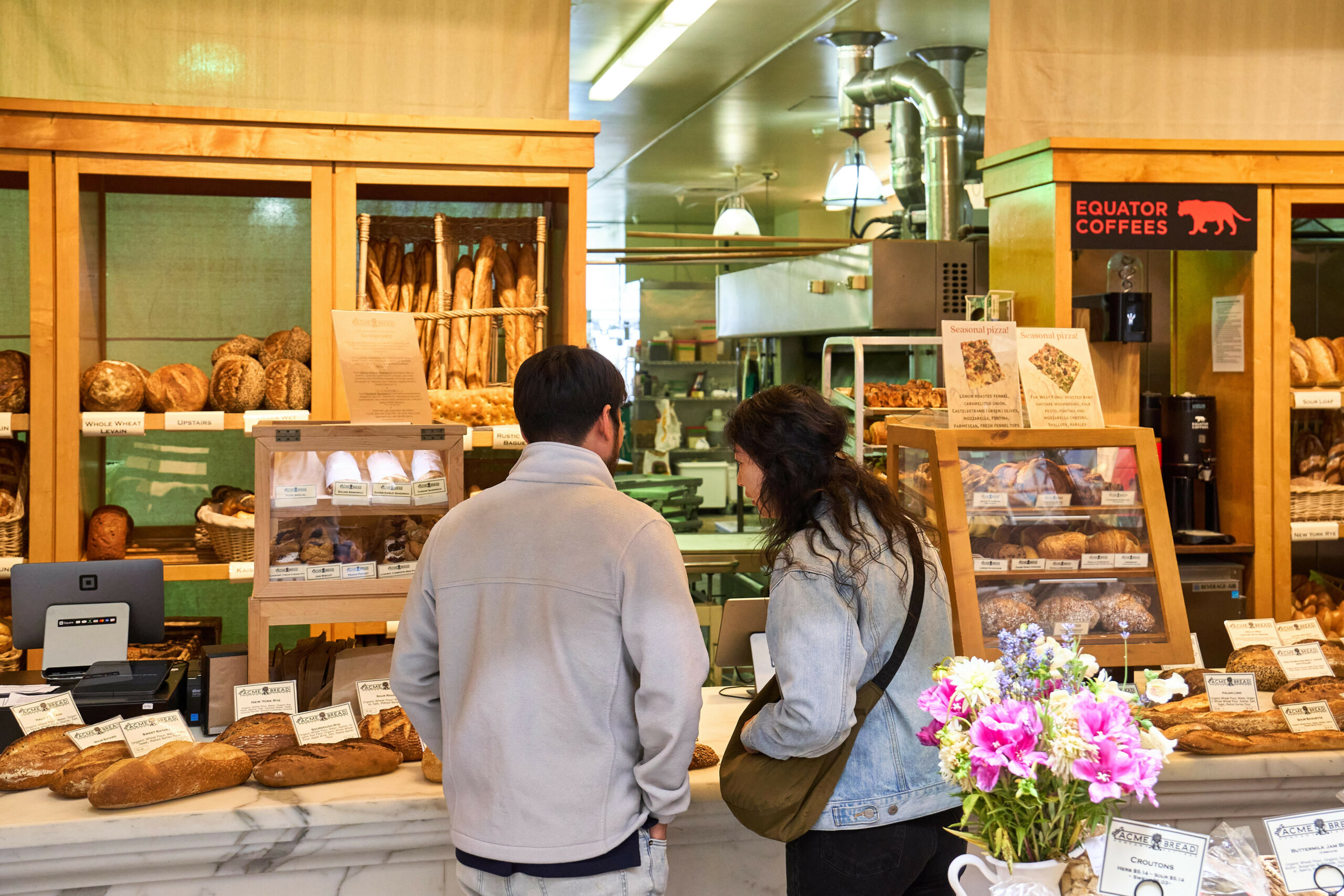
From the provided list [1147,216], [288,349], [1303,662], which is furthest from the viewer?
[1147,216]

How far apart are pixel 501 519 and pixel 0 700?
4.36 feet

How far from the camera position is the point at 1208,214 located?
3.10 metres

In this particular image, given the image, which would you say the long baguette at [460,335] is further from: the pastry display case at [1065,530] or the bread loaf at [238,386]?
the pastry display case at [1065,530]

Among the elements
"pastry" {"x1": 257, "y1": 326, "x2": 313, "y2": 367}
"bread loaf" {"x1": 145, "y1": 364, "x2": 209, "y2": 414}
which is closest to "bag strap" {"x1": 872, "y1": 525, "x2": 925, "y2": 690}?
"pastry" {"x1": 257, "y1": 326, "x2": 313, "y2": 367}

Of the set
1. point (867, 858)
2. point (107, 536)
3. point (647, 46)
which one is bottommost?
point (867, 858)

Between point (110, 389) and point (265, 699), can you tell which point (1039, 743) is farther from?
point (110, 389)

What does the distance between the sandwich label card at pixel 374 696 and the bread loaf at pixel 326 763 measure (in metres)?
0.16

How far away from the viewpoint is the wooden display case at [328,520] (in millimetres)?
2225

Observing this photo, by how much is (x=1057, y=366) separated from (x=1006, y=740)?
1.59 metres

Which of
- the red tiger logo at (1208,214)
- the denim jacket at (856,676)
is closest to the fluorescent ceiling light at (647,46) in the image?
the red tiger logo at (1208,214)

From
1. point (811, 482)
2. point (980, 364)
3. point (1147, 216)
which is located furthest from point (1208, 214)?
point (811, 482)

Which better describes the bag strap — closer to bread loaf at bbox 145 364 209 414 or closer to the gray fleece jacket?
the gray fleece jacket

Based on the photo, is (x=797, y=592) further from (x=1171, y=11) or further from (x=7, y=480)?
(x=1171, y=11)

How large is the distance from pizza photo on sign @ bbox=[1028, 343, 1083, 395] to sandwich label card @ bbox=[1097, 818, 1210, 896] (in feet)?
4.68
